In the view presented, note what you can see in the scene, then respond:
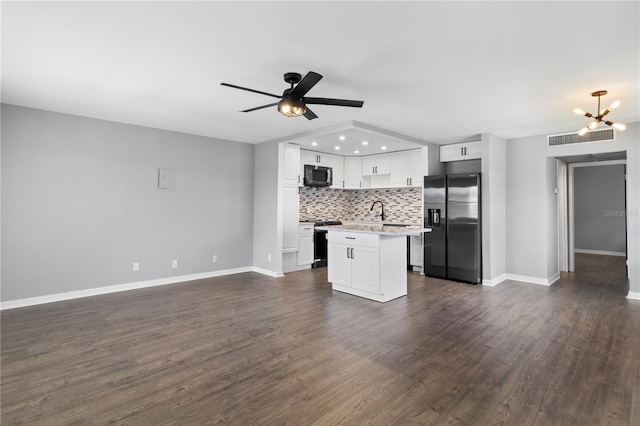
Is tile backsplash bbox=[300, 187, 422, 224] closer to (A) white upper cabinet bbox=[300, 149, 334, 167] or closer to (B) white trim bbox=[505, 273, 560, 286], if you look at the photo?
(A) white upper cabinet bbox=[300, 149, 334, 167]

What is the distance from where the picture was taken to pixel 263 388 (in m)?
2.31

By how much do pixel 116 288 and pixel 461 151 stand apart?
253 inches

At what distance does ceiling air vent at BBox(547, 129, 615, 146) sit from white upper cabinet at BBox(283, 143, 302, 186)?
4.32 m

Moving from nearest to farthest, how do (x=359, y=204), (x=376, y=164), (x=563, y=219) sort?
(x=563, y=219), (x=376, y=164), (x=359, y=204)

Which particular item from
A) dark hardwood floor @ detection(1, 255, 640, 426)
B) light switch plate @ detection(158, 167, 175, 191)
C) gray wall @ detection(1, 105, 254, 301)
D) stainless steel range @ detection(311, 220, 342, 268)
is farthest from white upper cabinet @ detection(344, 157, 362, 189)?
light switch plate @ detection(158, 167, 175, 191)

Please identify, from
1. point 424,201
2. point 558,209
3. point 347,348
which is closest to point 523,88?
point 424,201

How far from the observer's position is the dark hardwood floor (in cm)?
205

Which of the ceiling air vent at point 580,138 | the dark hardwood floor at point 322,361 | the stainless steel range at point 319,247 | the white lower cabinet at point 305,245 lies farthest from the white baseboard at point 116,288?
the ceiling air vent at point 580,138

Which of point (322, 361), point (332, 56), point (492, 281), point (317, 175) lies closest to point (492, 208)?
point (492, 281)

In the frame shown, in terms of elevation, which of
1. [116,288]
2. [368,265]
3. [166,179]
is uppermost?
[166,179]

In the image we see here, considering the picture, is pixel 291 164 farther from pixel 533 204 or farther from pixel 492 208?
pixel 533 204

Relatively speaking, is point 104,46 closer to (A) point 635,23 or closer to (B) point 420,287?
(A) point 635,23

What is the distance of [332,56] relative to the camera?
2787 mm

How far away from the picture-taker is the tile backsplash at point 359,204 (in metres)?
7.10
